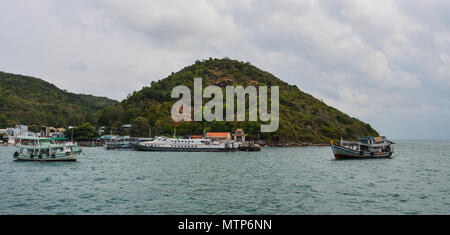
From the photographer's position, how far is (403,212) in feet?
66.4

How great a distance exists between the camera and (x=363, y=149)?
210 ft

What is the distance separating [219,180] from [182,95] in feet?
529

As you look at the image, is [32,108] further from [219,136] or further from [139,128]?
[219,136]

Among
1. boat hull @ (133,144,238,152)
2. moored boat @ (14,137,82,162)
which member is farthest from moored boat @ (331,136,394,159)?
moored boat @ (14,137,82,162)

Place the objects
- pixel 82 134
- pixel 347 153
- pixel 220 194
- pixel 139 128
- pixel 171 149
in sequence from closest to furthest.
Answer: pixel 220 194, pixel 347 153, pixel 171 149, pixel 82 134, pixel 139 128

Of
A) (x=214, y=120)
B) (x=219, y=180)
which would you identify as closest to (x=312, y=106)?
(x=214, y=120)

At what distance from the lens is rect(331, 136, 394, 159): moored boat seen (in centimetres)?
6181

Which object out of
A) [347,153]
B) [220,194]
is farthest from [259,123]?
[220,194]

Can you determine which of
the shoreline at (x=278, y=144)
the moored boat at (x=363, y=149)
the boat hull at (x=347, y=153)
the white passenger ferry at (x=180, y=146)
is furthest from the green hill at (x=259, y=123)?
the boat hull at (x=347, y=153)

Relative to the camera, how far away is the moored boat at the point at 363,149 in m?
61.8

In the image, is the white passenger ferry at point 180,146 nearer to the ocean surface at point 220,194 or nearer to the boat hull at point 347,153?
the boat hull at point 347,153
